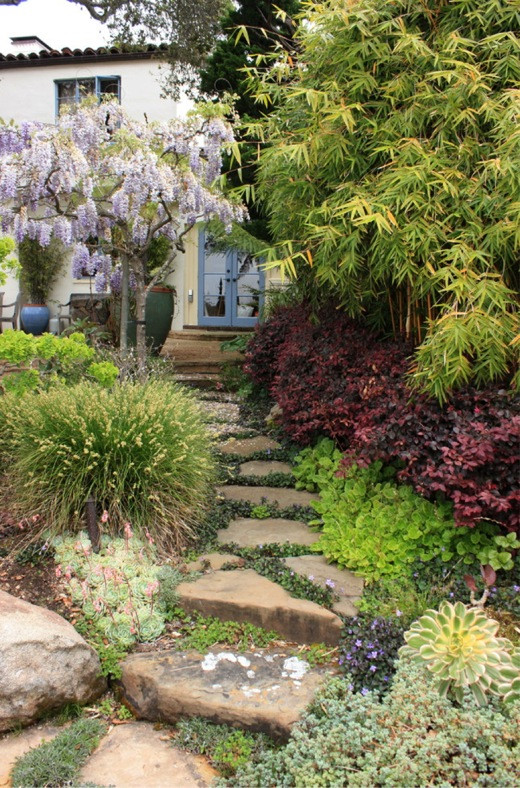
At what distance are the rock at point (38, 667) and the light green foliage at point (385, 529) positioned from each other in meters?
1.35

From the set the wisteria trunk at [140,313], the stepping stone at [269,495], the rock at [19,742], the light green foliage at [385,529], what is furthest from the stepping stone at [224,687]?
the wisteria trunk at [140,313]

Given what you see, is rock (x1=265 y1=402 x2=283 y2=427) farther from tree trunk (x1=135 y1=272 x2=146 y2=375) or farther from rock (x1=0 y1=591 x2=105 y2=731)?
rock (x1=0 y1=591 x2=105 y2=731)

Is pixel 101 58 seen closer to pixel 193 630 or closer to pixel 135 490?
pixel 135 490

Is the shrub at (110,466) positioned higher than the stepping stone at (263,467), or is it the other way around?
the shrub at (110,466)

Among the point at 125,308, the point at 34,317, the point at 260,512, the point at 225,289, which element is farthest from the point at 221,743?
the point at 34,317

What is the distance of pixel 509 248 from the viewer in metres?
3.20

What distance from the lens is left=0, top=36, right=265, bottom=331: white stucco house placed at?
11938mm

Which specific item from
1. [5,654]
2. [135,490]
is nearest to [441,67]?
[135,490]

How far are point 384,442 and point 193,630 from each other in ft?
4.50

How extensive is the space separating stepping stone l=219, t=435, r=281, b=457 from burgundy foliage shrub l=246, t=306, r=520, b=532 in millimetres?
399

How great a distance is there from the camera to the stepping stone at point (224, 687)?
243 centimetres

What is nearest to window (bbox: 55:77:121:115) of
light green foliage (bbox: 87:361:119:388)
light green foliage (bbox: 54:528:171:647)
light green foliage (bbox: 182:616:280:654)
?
light green foliage (bbox: 87:361:119:388)

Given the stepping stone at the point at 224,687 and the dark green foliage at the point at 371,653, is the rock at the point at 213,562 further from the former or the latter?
the dark green foliage at the point at 371,653

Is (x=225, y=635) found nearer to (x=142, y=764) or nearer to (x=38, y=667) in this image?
(x=142, y=764)
